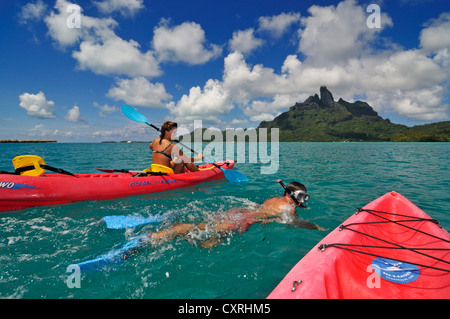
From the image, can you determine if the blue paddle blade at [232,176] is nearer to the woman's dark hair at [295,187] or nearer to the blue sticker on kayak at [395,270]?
the woman's dark hair at [295,187]

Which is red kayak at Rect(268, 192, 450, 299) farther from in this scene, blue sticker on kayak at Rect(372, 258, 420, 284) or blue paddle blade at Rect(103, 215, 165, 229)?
blue paddle blade at Rect(103, 215, 165, 229)

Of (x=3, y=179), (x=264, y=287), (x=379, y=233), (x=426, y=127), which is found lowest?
(x=264, y=287)

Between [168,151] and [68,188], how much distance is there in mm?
3788

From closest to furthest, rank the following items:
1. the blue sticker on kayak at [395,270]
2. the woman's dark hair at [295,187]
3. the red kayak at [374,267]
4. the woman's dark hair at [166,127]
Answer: the red kayak at [374,267]
the blue sticker on kayak at [395,270]
the woman's dark hair at [295,187]
the woman's dark hair at [166,127]

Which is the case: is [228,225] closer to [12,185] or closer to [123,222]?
[123,222]

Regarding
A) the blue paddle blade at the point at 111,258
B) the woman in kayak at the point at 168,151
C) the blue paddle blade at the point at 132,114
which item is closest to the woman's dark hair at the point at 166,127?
the woman in kayak at the point at 168,151

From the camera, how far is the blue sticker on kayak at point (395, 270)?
3213 mm

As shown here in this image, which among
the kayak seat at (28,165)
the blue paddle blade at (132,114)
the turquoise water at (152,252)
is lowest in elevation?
the turquoise water at (152,252)

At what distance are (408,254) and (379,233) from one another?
0.68m

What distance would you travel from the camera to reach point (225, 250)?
4188 mm

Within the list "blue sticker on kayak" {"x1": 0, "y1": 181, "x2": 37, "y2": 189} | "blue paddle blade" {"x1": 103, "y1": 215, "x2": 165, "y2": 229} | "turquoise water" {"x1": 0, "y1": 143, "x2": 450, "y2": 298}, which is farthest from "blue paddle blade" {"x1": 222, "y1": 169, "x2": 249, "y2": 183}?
"blue sticker on kayak" {"x1": 0, "y1": 181, "x2": 37, "y2": 189}

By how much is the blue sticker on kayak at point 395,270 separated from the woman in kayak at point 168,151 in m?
7.63
